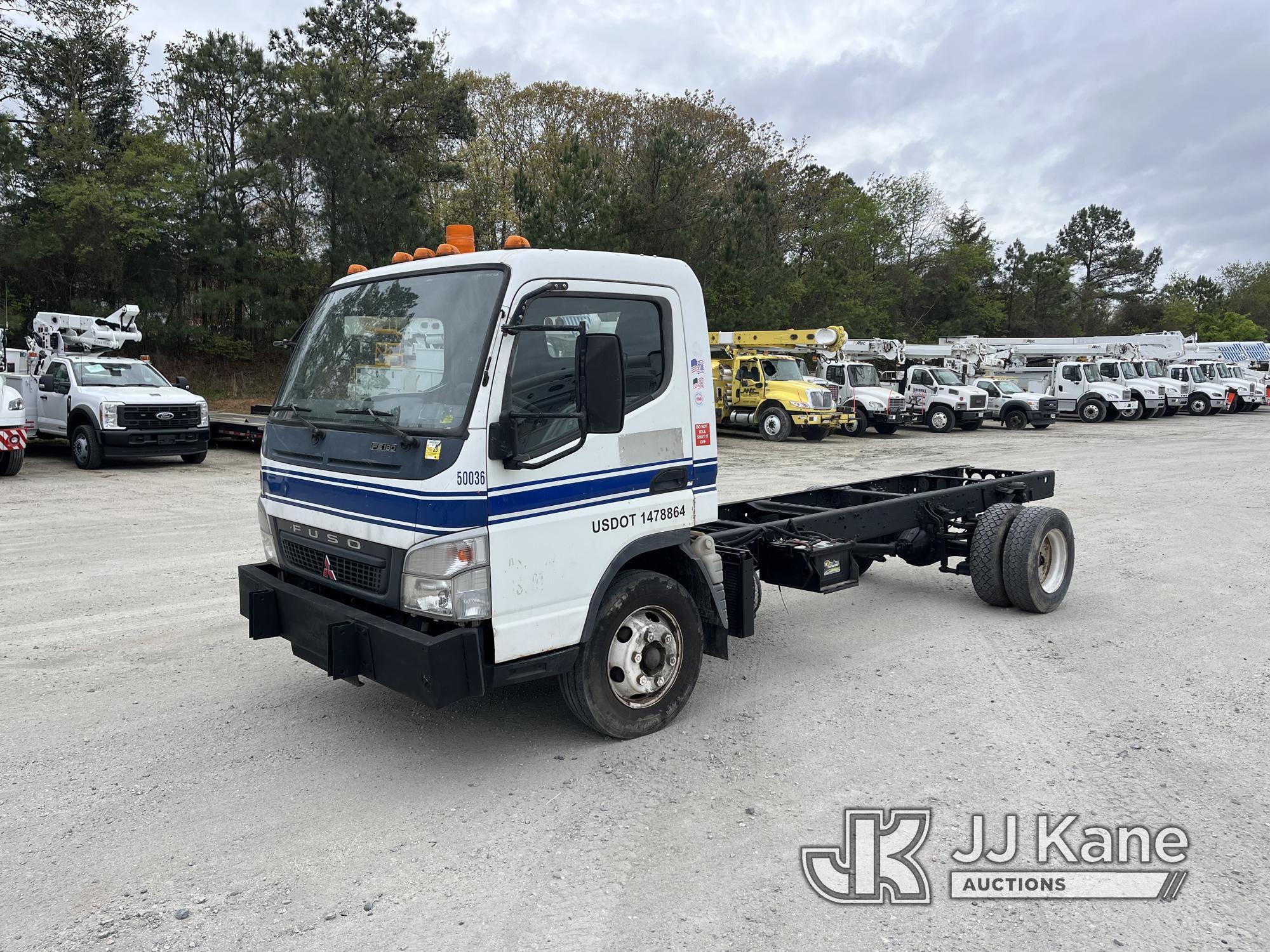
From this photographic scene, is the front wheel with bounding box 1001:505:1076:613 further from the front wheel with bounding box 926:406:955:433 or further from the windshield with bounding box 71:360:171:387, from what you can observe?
the front wheel with bounding box 926:406:955:433

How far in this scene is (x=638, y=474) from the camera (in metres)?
4.36

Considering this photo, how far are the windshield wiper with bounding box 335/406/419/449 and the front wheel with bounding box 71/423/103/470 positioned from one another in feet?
44.4

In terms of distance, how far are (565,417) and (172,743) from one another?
8.58 feet

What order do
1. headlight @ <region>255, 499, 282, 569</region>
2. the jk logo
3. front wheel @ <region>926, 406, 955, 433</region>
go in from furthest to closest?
front wheel @ <region>926, 406, 955, 433</region> → headlight @ <region>255, 499, 282, 569</region> → the jk logo

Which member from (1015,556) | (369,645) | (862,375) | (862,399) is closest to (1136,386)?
(862,375)

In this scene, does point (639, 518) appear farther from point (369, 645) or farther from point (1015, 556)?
point (1015, 556)

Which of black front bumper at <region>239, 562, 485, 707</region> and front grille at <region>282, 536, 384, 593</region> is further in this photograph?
front grille at <region>282, 536, 384, 593</region>

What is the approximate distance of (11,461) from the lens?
45.6ft

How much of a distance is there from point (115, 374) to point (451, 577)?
15385mm

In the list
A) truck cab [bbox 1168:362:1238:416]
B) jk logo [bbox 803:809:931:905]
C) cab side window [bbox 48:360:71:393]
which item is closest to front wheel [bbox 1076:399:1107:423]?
truck cab [bbox 1168:362:1238:416]

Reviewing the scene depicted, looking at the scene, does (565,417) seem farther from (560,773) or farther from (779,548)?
(779,548)

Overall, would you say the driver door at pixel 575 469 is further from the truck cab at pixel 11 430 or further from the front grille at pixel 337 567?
the truck cab at pixel 11 430

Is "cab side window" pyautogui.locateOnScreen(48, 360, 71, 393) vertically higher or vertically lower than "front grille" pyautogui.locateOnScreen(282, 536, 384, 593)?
higher

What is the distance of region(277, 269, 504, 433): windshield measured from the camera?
3836 mm
